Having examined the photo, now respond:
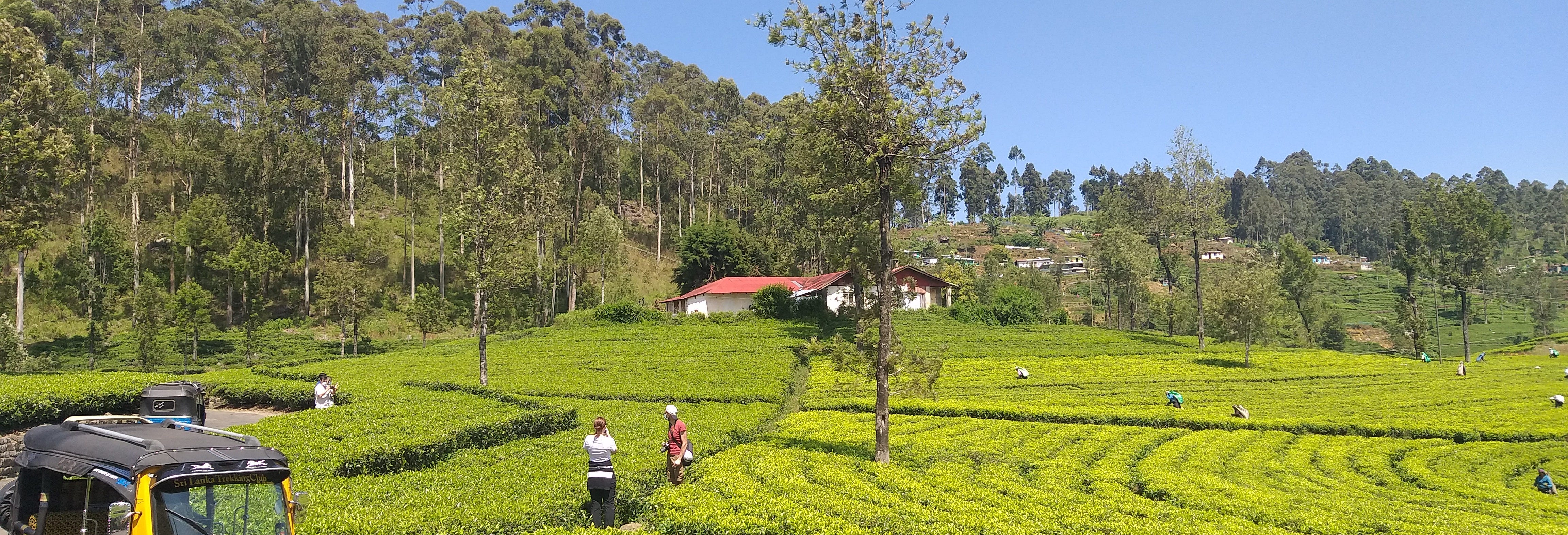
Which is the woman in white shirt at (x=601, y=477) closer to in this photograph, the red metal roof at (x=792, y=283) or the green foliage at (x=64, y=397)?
the green foliage at (x=64, y=397)

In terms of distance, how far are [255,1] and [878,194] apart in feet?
331

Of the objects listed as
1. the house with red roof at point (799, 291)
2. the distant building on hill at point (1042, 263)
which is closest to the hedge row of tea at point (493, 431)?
the house with red roof at point (799, 291)

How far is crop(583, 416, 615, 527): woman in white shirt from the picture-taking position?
12375 millimetres

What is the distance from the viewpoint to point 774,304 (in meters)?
61.2

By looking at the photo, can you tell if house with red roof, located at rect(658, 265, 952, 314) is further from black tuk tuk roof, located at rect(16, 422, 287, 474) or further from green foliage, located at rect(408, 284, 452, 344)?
black tuk tuk roof, located at rect(16, 422, 287, 474)

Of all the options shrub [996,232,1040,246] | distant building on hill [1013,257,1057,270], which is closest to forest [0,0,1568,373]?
distant building on hill [1013,257,1057,270]

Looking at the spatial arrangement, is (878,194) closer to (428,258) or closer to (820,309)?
(820,309)

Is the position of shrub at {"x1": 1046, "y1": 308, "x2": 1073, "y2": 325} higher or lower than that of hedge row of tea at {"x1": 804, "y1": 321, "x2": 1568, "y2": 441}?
higher

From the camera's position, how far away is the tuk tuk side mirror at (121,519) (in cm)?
772

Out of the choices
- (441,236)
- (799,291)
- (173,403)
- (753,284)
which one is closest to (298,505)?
(173,403)

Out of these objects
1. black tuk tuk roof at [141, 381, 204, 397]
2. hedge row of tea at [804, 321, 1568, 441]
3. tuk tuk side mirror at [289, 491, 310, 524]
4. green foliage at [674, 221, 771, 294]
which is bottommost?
hedge row of tea at [804, 321, 1568, 441]

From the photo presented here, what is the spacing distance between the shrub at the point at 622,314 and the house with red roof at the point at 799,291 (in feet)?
18.3

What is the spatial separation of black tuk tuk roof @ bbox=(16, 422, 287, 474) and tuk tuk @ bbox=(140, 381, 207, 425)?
536cm

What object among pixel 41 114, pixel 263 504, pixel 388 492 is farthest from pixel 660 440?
pixel 41 114
